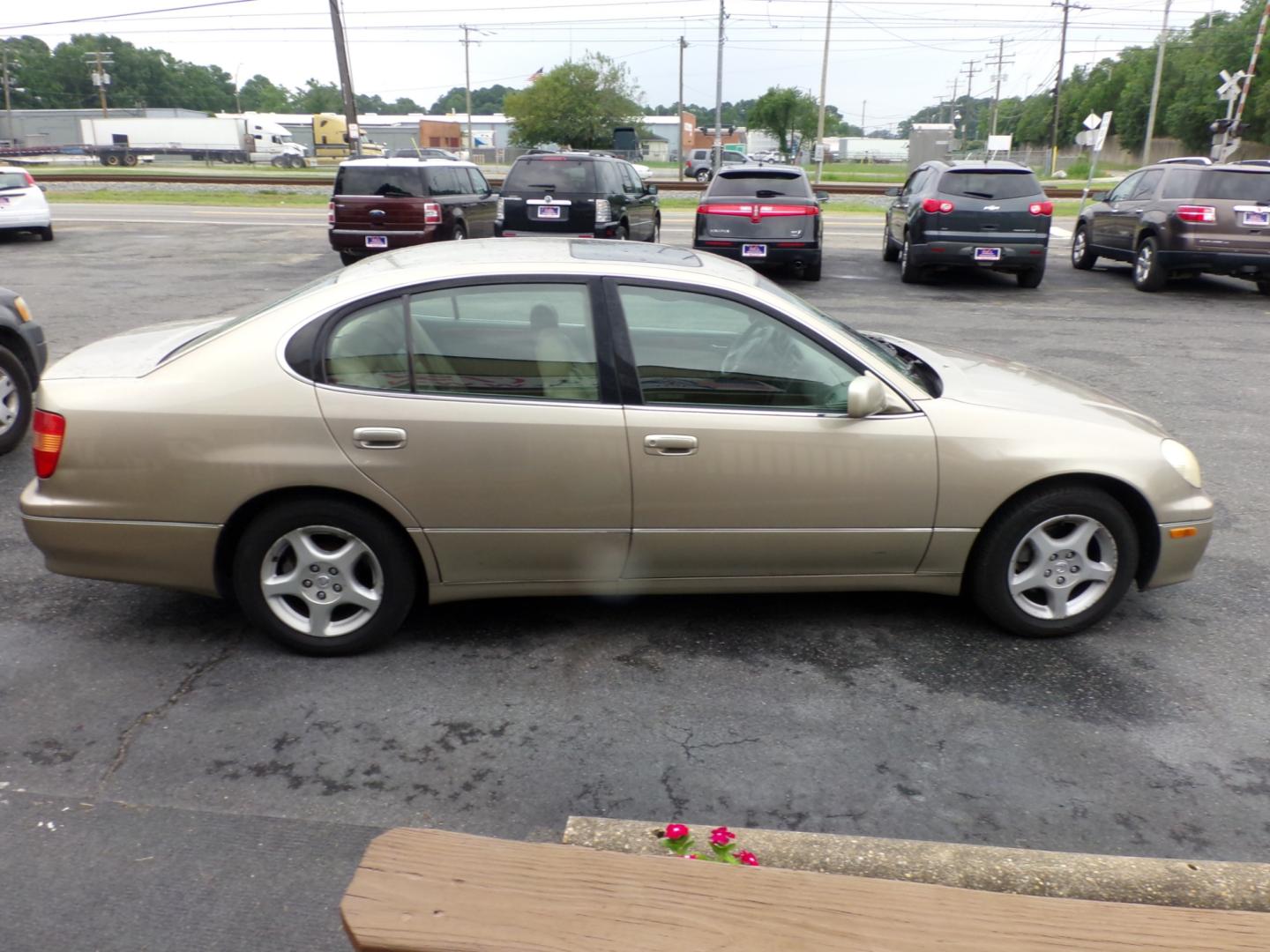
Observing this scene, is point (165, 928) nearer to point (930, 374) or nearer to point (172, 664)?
point (172, 664)

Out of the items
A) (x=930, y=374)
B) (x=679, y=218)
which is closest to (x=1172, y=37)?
(x=679, y=218)

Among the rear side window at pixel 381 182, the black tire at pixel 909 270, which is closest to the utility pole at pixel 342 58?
the rear side window at pixel 381 182

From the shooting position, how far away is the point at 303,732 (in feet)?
11.7

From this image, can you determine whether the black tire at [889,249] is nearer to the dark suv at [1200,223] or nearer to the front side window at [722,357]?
the dark suv at [1200,223]

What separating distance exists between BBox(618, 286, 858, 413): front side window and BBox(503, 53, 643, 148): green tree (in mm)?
69988

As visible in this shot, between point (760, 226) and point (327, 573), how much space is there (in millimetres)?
11651

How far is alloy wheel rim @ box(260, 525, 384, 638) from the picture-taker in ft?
13.0

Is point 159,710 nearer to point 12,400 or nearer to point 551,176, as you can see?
point 12,400

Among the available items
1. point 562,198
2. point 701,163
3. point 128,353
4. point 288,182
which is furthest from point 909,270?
point 701,163

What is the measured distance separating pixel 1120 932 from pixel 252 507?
10.3 ft

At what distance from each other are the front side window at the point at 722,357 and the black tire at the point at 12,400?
4.57 meters

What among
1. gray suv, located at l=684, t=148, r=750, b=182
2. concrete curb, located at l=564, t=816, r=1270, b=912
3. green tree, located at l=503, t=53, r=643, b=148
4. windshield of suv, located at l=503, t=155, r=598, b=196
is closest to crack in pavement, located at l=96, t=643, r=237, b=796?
concrete curb, located at l=564, t=816, r=1270, b=912

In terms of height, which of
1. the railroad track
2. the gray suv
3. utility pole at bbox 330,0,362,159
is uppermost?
utility pole at bbox 330,0,362,159

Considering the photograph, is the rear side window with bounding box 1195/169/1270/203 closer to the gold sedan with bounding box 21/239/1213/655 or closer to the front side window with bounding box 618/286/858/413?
the gold sedan with bounding box 21/239/1213/655
